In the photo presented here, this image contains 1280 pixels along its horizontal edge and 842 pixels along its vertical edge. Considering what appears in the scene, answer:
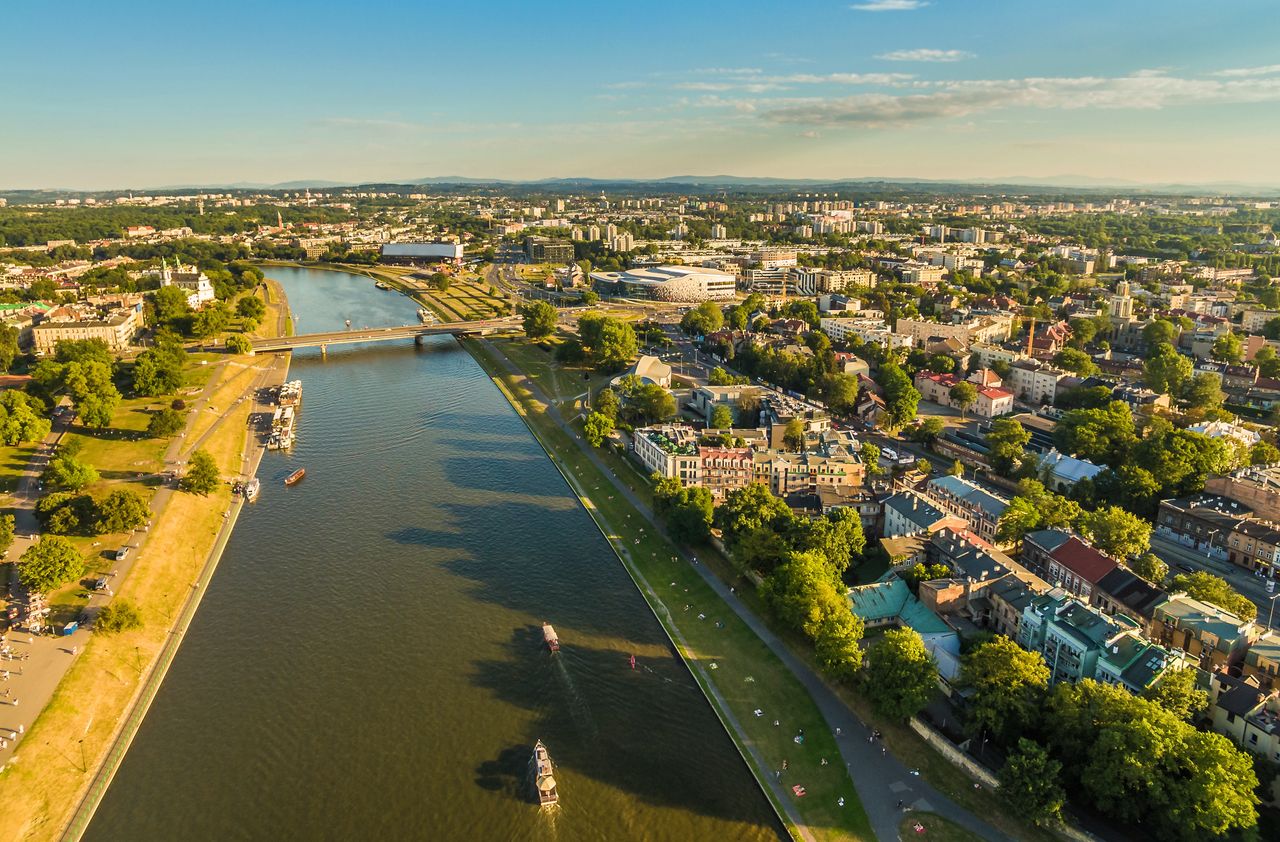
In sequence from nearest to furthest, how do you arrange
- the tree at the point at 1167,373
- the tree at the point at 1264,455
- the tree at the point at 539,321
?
the tree at the point at 1264,455
the tree at the point at 1167,373
the tree at the point at 539,321

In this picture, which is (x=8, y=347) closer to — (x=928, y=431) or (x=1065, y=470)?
(x=928, y=431)

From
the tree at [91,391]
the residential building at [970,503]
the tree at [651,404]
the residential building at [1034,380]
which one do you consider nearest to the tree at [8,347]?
the tree at [91,391]

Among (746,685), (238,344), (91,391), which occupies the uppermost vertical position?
(238,344)

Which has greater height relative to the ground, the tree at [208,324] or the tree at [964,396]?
the tree at [208,324]

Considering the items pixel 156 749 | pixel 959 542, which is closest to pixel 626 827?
pixel 156 749

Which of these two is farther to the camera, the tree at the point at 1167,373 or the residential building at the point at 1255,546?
the tree at the point at 1167,373

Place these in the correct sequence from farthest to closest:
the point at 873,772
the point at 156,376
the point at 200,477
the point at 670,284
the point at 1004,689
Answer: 1. the point at 670,284
2. the point at 156,376
3. the point at 200,477
4. the point at 873,772
5. the point at 1004,689

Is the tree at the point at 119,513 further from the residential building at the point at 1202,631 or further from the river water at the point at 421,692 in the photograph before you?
the residential building at the point at 1202,631

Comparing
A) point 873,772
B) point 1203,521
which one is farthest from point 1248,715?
point 1203,521
